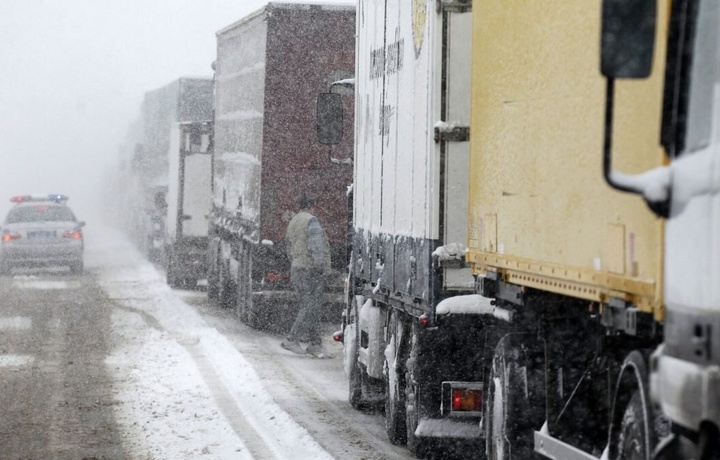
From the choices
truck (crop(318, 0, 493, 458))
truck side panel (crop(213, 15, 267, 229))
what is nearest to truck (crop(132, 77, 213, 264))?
truck side panel (crop(213, 15, 267, 229))

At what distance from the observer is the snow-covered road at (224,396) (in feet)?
34.9

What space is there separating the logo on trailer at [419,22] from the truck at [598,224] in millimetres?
1210

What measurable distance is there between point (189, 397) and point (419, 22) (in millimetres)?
4827

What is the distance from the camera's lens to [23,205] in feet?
104

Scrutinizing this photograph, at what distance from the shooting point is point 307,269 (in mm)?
17688

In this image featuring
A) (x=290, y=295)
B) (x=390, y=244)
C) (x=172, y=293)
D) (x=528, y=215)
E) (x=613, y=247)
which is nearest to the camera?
(x=613, y=247)

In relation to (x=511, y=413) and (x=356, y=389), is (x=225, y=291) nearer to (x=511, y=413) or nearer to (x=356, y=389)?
(x=356, y=389)

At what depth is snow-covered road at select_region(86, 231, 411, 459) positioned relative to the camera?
34.9 ft

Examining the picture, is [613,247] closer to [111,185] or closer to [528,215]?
[528,215]

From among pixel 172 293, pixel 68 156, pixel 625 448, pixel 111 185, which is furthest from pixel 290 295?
pixel 68 156

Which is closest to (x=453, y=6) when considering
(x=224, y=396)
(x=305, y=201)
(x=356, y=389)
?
(x=356, y=389)

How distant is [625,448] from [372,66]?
673 cm

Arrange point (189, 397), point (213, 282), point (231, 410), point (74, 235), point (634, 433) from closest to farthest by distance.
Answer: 1. point (634, 433)
2. point (231, 410)
3. point (189, 397)
4. point (213, 282)
5. point (74, 235)

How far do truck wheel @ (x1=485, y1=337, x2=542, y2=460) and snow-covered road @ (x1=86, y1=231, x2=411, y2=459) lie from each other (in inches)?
93.8
